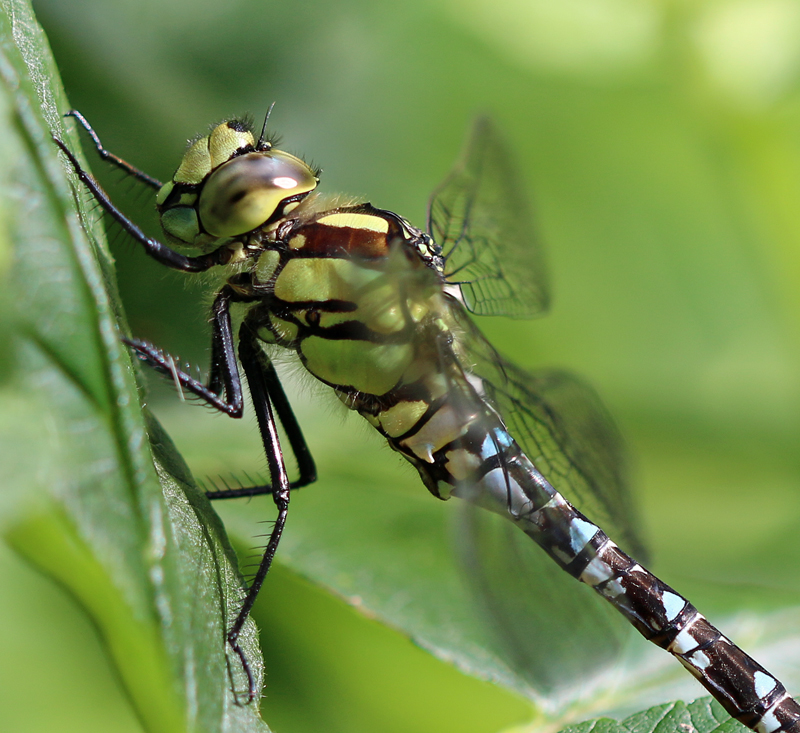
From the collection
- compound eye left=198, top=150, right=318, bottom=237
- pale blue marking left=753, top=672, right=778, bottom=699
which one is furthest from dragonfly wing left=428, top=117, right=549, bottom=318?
pale blue marking left=753, top=672, right=778, bottom=699

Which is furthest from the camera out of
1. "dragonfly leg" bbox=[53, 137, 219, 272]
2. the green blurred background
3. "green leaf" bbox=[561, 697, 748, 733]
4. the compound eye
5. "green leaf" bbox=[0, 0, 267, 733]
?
the green blurred background

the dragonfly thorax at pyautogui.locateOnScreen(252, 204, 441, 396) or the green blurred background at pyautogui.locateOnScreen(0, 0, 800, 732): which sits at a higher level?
the green blurred background at pyautogui.locateOnScreen(0, 0, 800, 732)

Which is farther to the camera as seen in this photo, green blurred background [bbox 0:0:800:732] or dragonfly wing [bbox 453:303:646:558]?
green blurred background [bbox 0:0:800:732]

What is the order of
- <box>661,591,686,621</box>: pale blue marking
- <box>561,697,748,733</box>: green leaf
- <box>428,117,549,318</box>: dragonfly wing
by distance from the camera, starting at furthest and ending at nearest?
<box>428,117,549,318</box>: dragonfly wing < <box>661,591,686,621</box>: pale blue marking < <box>561,697,748,733</box>: green leaf

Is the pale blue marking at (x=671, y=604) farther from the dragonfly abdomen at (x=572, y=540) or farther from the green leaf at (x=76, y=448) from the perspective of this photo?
the green leaf at (x=76, y=448)

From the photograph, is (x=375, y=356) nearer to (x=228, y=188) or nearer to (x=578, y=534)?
(x=228, y=188)

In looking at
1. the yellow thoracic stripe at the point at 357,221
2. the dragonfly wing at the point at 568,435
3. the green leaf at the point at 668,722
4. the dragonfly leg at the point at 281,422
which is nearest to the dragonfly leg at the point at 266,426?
the dragonfly leg at the point at 281,422

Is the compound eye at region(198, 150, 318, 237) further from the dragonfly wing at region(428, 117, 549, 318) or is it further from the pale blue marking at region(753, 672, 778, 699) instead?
the pale blue marking at region(753, 672, 778, 699)
